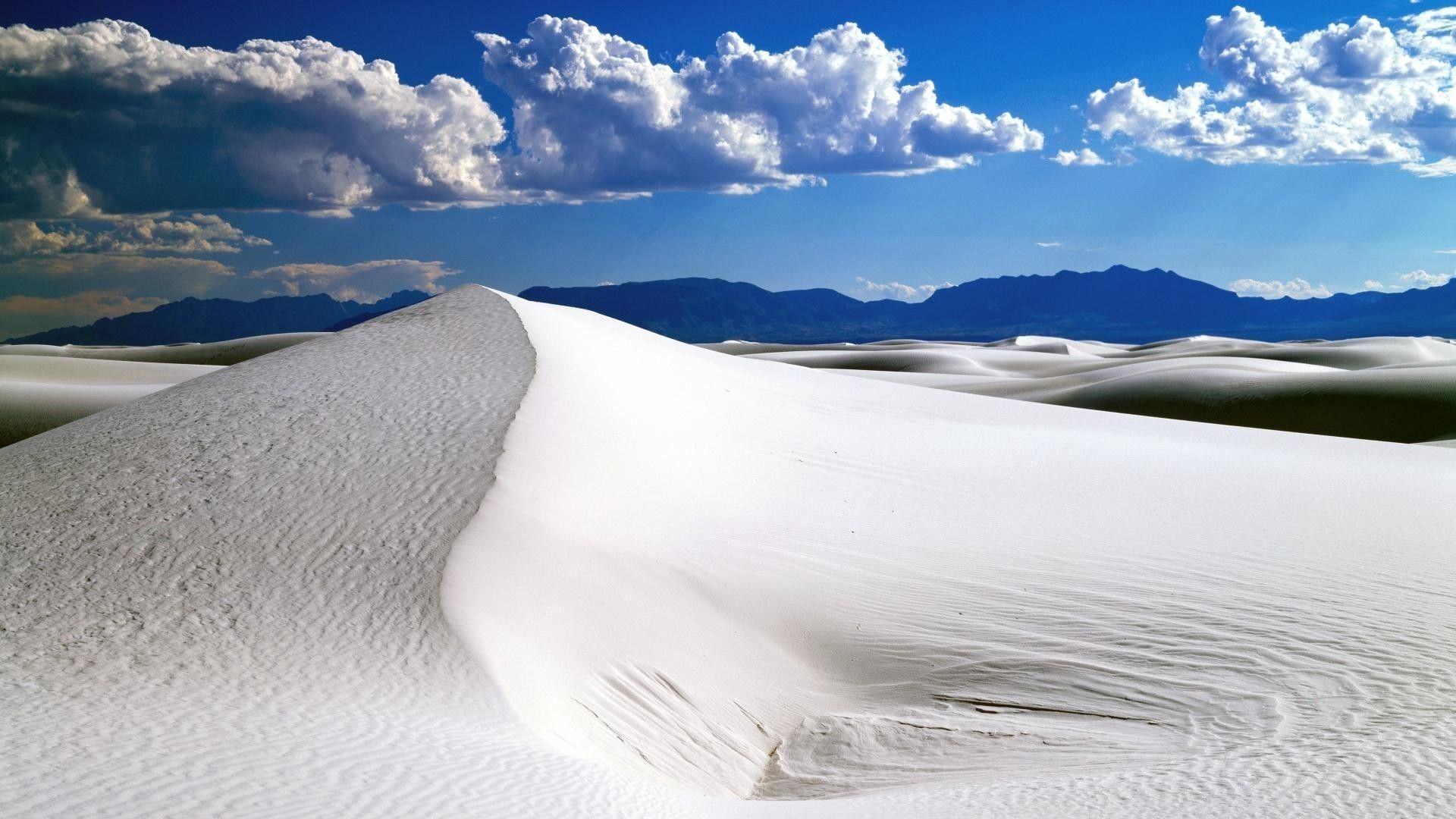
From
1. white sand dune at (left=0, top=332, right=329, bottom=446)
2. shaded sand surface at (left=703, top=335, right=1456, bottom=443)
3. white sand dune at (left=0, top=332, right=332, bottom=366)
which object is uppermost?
shaded sand surface at (left=703, top=335, right=1456, bottom=443)

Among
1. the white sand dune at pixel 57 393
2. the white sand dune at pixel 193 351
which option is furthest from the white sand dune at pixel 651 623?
the white sand dune at pixel 193 351

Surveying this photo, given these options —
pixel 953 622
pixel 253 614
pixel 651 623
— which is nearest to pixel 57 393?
pixel 253 614

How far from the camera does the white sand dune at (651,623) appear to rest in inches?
194

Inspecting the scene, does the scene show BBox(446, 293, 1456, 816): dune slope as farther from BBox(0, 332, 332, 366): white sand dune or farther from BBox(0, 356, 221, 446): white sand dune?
BBox(0, 332, 332, 366): white sand dune

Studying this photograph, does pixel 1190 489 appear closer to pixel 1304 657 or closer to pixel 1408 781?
pixel 1304 657

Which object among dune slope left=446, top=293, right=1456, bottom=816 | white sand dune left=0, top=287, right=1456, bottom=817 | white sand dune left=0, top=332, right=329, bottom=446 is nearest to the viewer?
white sand dune left=0, top=287, right=1456, bottom=817

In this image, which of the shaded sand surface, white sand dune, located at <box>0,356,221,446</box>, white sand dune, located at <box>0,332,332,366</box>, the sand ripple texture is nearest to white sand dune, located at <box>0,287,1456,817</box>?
the sand ripple texture

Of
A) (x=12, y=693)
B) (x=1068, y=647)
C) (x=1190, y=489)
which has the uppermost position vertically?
(x=1190, y=489)

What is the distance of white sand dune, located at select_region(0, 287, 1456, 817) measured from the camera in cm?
492

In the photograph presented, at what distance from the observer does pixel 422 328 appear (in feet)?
49.0

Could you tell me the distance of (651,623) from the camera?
7.41 meters

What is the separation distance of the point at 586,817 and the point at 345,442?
5.80 m

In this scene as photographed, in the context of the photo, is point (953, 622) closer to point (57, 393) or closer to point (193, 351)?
point (57, 393)

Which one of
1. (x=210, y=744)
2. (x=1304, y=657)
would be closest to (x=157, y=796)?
(x=210, y=744)
